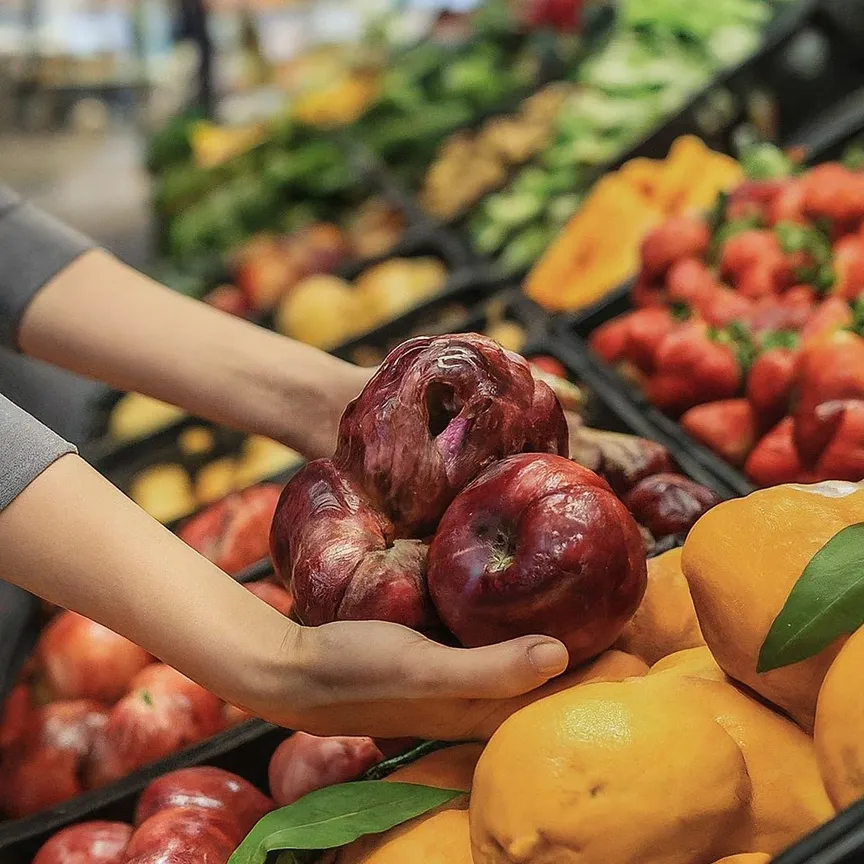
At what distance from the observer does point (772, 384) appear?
1654mm

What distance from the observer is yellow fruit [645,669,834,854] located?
81 cm

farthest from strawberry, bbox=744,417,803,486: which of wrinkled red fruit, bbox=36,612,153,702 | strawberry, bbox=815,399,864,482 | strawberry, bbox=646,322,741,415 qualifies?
wrinkled red fruit, bbox=36,612,153,702

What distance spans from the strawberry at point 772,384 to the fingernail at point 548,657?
90 cm

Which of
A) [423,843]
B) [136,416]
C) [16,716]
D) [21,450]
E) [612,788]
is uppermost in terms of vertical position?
[21,450]

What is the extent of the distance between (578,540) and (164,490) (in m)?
1.77

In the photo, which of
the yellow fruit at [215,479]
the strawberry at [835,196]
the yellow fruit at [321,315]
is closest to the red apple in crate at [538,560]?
the strawberry at [835,196]

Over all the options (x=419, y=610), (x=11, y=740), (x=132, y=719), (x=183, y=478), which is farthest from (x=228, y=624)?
(x=183, y=478)

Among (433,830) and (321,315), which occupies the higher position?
(433,830)

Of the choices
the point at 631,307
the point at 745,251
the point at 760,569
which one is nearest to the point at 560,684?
the point at 760,569

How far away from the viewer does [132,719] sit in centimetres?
144

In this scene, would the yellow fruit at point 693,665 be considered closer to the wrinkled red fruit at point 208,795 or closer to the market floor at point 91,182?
the wrinkled red fruit at point 208,795

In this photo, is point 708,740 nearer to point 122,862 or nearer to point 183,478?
point 122,862

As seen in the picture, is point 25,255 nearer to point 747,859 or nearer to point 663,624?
point 663,624

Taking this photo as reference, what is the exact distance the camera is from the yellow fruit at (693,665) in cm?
94
